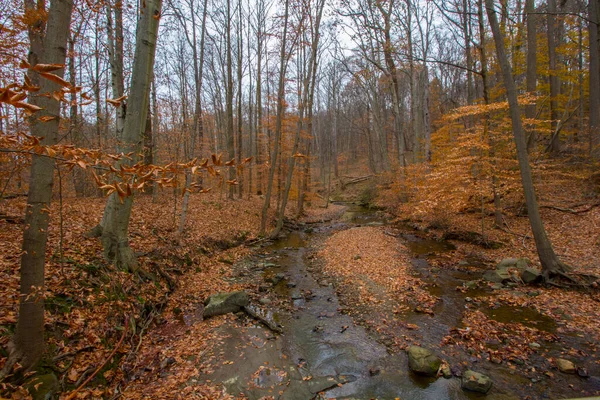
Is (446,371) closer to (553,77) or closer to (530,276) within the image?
(530,276)

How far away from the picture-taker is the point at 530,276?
7281 mm

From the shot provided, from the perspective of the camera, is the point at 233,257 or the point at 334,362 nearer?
the point at 334,362

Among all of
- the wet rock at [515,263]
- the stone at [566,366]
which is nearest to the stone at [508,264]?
the wet rock at [515,263]

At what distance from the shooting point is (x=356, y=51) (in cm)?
1945

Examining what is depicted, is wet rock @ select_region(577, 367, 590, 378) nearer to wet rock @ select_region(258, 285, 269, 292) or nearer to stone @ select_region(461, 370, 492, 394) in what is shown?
stone @ select_region(461, 370, 492, 394)

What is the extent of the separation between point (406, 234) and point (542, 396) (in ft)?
33.3

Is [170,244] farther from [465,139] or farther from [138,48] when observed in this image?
[465,139]

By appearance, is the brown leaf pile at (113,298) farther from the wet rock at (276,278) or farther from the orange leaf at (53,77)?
the orange leaf at (53,77)

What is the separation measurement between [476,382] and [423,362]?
0.74 metres

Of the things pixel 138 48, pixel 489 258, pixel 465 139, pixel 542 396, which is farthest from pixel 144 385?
pixel 465 139

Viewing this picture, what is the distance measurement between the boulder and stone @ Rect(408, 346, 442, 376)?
368cm

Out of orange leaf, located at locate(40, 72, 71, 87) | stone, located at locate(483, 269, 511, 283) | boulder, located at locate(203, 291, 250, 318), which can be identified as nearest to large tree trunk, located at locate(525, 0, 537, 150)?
stone, located at locate(483, 269, 511, 283)

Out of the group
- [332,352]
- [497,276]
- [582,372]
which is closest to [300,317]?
[332,352]

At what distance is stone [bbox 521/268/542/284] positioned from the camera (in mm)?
7200
